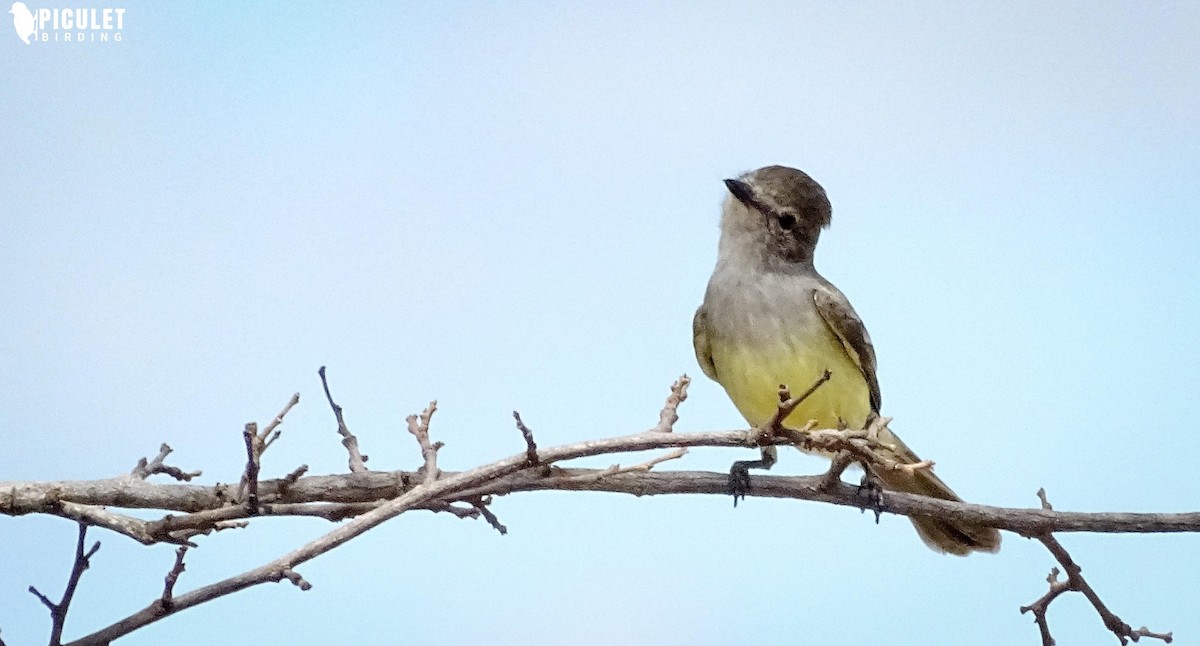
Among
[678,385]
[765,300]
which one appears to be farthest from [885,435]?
[678,385]

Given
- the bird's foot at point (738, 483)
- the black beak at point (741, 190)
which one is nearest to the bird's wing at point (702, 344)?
the black beak at point (741, 190)

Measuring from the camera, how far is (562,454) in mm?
2291

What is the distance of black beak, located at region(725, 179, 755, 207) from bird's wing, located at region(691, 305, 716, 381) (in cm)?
39

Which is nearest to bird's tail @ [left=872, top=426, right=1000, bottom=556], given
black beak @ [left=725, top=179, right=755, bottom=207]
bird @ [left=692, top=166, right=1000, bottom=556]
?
bird @ [left=692, top=166, right=1000, bottom=556]

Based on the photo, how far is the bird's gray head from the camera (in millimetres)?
3895

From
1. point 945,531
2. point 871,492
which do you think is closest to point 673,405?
point 871,492

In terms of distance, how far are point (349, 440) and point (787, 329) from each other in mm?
1465

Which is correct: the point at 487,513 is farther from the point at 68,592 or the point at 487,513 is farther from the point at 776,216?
the point at 776,216

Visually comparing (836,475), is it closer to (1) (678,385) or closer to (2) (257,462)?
(1) (678,385)

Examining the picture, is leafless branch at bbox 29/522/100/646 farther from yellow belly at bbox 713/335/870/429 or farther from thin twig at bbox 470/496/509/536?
yellow belly at bbox 713/335/870/429

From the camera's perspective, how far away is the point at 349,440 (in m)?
2.90

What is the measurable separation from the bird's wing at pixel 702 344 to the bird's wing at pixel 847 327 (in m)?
0.40

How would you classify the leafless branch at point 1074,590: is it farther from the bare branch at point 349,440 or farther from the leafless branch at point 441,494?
the bare branch at point 349,440

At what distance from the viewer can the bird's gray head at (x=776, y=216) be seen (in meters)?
3.89
